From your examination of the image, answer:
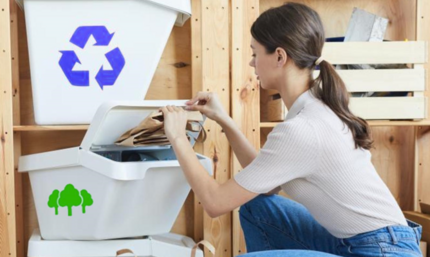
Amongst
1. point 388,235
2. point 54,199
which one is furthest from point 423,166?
point 54,199

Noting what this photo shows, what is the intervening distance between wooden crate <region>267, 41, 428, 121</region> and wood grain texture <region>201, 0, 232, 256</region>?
0.69 feet

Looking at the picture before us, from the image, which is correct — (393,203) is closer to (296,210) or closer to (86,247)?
(296,210)

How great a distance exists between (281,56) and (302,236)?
46cm

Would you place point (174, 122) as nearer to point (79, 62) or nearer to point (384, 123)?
point (79, 62)

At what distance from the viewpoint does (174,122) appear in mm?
1277

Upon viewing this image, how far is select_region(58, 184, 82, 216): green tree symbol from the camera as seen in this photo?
1.42 metres

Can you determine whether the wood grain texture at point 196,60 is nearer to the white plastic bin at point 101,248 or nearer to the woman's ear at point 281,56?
the white plastic bin at point 101,248

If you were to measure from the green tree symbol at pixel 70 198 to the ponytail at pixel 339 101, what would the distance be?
0.65 m

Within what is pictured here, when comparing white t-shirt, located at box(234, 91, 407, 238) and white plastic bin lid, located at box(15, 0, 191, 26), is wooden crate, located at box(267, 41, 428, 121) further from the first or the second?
white t-shirt, located at box(234, 91, 407, 238)

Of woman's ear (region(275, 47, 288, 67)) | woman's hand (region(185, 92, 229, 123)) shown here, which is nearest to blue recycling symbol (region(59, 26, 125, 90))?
woman's hand (region(185, 92, 229, 123))

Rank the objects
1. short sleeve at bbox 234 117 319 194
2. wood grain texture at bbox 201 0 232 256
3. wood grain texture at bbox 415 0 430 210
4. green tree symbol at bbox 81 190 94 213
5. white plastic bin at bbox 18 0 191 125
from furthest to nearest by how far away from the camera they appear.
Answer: wood grain texture at bbox 415 0 430 210 < wood grain texture at bbox 201 0 232 256 < white plastic bin at bbox 18 0 191 125 < green tree symbol at bbox 81 190 94 213 < short sleeve at bbox 234 117 319 194

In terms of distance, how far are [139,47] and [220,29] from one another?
307 millimetres

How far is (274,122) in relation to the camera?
182 centimetres

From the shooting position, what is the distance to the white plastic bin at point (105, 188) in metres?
1.33
